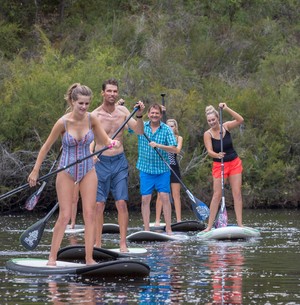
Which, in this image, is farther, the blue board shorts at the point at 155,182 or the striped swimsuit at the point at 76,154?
the blue board shorts at the point at 155,182

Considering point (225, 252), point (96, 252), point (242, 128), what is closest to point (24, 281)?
point (96, 252)

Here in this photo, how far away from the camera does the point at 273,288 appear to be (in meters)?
10.2

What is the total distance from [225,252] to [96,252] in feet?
7.31

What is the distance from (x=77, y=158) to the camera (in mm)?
11062

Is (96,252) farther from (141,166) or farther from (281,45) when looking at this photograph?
(281,45)

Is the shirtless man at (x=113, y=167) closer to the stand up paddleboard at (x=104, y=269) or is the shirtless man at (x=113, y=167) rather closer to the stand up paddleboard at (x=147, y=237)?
the stand up paddleboard at (x=104, y=269)

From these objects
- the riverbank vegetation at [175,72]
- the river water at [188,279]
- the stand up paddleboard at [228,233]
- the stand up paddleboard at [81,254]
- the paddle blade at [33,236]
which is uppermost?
the riverbank vegetation at [175,72]

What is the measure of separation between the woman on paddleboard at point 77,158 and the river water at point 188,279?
53cm

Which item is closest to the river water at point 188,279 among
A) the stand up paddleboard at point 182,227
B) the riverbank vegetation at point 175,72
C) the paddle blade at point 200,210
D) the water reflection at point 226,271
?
the water reflection at point 226,271

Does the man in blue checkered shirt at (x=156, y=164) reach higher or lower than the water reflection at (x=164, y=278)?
higher

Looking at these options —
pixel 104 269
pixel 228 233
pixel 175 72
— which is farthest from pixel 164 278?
pixel 175 72

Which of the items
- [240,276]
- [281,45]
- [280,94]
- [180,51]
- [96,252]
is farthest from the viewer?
[281,45]

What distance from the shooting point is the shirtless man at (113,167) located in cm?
1296

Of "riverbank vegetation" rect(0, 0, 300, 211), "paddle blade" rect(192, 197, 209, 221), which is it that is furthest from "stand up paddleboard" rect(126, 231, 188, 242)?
"riverbank vegetation" rect(0, 0, 300, 211)
